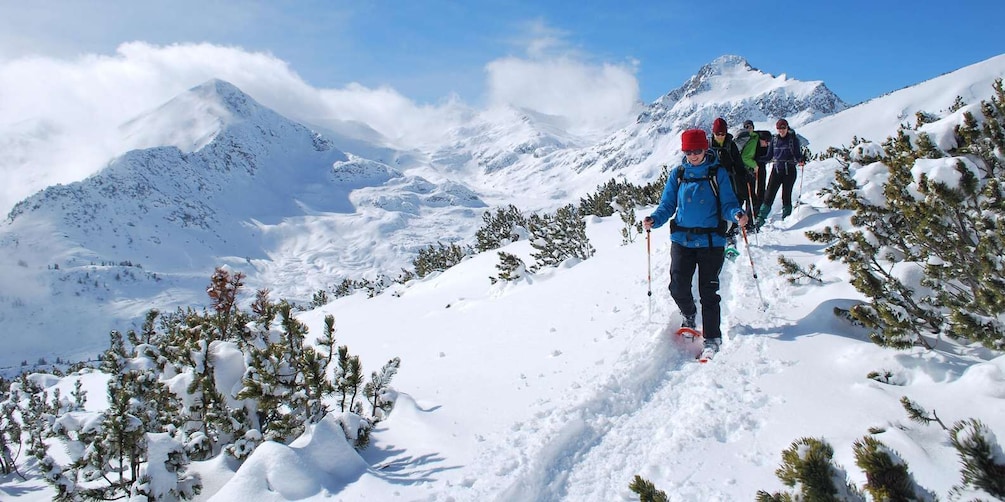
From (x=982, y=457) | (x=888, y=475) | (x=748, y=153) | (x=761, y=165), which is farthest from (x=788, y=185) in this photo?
(x=888, y=475)

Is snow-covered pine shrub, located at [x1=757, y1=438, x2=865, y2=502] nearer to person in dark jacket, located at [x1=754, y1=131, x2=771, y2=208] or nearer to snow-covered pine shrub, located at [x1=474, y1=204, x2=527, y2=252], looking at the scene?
person in dark jacket, located at [x1=754, y1=131, x2=771, y2=208]

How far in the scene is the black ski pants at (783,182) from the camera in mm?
→ 10094

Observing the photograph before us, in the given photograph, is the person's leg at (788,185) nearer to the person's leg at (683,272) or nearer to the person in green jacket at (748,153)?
the person in green jacket at (748,153)

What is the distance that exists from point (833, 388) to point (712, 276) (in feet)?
6.07

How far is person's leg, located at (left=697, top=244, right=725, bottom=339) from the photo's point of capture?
568 centimetres

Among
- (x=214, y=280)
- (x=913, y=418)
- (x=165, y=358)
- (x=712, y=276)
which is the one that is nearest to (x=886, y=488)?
(x=913, y=418)

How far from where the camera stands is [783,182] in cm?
1020

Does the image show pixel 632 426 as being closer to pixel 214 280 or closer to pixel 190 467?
pixel 190 467

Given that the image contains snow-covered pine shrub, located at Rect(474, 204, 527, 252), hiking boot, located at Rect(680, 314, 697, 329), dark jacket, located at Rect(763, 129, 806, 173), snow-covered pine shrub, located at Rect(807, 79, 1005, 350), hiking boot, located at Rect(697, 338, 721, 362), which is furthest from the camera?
snow-covered pine shrub, located at Rect(474, 204, 527, 252)

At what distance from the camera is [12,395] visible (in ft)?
45.6

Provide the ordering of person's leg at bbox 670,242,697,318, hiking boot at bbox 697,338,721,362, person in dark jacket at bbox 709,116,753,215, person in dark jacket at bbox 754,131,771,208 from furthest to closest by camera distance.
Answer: person in dark jacket at bbox 754,131,771,208, person in dark jacket at bbox 709,116,753,215, person's leg at bbox 670,242,697,318, hiking boot at bbox 697,338,721,362

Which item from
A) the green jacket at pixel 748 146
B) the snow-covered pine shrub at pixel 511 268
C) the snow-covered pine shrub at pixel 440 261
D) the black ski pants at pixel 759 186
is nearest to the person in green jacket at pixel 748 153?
the green jacket at pixel 748 146

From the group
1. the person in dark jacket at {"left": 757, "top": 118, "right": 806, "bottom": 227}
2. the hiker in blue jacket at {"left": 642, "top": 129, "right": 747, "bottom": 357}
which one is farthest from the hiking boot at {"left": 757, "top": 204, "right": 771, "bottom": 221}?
the hiker in blue jacket at {"left": 642, "top": 129, "right": 747, "bottom": 357}

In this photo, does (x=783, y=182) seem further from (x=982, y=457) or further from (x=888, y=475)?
(x=888, y=475)
